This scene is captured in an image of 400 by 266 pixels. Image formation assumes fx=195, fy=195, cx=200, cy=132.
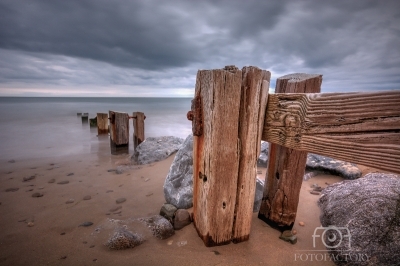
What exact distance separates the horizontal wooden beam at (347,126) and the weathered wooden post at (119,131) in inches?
233

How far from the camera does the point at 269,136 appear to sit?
1788 millimetres

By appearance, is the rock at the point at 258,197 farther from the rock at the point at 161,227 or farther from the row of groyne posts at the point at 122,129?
the row of groyne posts at the point at 122,129

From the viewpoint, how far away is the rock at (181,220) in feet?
8.34

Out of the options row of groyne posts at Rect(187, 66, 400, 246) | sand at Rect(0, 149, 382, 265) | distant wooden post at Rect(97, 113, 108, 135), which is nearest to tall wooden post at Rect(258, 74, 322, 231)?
row of groyne posts at Rect(187, 66, 400, 246)

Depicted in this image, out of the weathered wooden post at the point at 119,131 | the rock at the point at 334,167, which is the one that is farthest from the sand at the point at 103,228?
the weathered wooden post at the point at 119,131

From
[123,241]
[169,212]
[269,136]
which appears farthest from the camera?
[169,212]

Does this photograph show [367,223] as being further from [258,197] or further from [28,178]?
[28,178]

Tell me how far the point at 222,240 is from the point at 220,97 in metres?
1.50

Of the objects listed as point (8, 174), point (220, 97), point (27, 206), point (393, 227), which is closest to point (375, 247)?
point (393, 227)

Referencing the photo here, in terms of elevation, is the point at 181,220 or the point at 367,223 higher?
the point at 367,223

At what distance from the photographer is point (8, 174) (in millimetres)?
4914

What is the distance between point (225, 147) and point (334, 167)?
395 cm

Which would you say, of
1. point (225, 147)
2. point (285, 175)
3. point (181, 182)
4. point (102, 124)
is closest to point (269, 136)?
point (225, 147)

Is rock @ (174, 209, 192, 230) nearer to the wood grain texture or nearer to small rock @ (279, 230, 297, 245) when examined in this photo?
small rock @ (279, 230, 297, 245)
